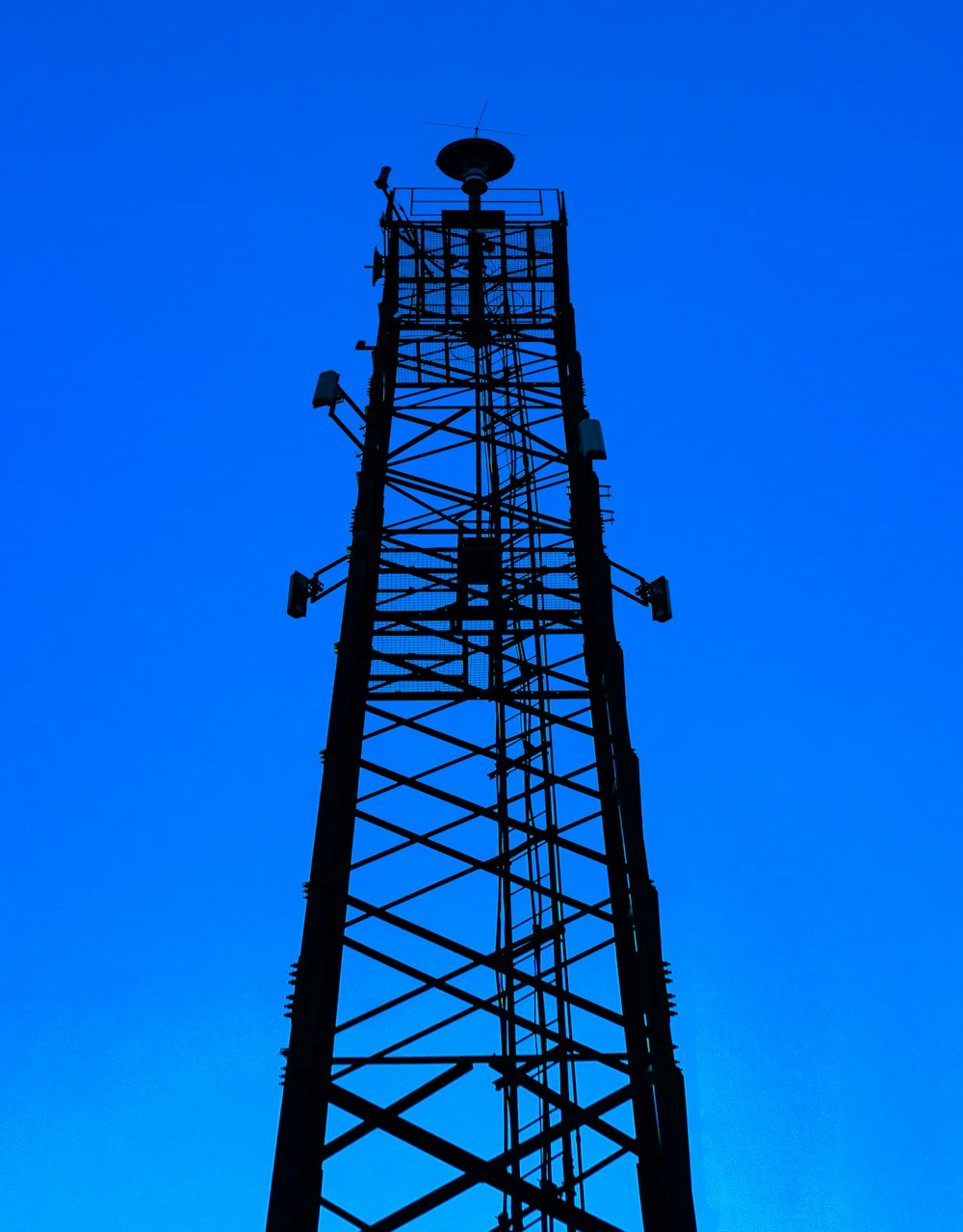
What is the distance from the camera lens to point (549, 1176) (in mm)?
11828

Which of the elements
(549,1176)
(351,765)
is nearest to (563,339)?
(351,765)

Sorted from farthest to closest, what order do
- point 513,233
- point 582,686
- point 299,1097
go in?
point 513,233, point 582,686, point 299,1097

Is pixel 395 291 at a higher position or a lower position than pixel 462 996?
higher

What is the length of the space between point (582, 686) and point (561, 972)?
3.01m

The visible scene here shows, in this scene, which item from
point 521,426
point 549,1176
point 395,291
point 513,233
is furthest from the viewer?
point 513,233

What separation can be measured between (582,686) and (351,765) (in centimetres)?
336

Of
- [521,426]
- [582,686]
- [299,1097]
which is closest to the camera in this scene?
[299,1097]

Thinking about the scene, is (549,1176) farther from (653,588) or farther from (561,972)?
(653,588)

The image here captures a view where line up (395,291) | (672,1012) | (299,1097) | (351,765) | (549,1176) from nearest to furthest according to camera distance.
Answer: (299,1097) → (672,1012) → (351,765) → (549,1176) → (395,291)

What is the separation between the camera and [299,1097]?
893 centimetres

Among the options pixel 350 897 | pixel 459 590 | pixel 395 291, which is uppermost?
pixel 395 291

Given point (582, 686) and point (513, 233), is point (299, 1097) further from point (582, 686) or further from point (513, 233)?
point (513, 233)

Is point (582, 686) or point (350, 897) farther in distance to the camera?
point (582, 686)

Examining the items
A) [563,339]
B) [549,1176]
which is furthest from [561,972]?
[563,339]
